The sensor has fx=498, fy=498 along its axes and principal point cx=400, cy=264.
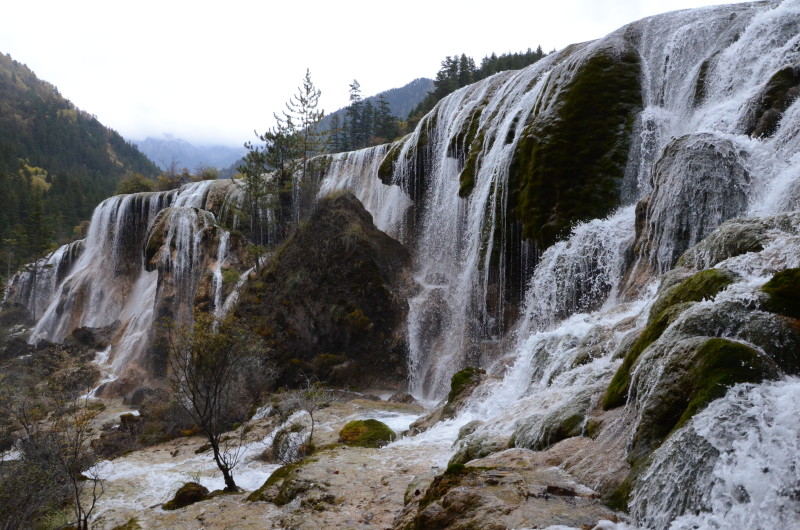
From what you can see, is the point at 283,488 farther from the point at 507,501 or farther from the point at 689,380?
the point at 689,380

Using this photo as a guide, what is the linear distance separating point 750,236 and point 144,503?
14.5 m

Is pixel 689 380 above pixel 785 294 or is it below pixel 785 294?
below

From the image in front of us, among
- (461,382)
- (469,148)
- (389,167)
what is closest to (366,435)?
(461,382)

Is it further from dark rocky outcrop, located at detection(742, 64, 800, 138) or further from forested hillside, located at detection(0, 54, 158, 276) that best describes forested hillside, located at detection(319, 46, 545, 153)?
dark rocky outcrop, located at detection(742, 64, 800, 138)

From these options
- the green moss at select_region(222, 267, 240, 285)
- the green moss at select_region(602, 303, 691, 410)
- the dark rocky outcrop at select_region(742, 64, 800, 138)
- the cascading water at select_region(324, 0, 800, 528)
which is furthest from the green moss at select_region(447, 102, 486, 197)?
the green moss at select_region(602, 303, 691, 410)

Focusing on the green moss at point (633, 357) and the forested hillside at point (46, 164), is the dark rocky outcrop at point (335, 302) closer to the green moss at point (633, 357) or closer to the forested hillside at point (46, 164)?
the green moss at point (633, 357)

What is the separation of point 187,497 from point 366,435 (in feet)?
13.9

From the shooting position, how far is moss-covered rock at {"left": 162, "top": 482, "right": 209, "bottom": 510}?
1065 cm

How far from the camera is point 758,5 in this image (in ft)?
55.7

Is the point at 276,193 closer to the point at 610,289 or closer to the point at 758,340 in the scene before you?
the point at 610,289

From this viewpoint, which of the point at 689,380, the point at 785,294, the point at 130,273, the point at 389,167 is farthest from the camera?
the point at 130,273

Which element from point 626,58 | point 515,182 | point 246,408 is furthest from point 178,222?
point 626,58

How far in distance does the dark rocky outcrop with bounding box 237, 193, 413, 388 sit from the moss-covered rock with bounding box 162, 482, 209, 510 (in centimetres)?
1114

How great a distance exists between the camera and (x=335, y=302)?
24594mm
